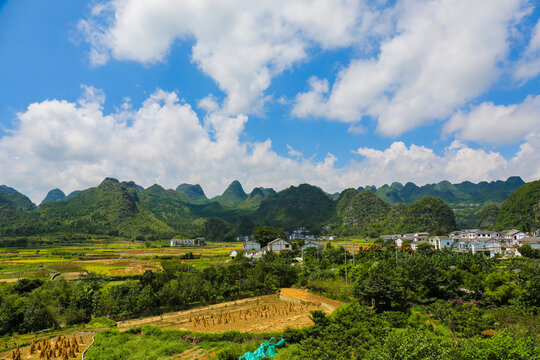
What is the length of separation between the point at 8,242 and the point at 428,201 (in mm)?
109916

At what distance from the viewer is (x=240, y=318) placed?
19812 millimetres

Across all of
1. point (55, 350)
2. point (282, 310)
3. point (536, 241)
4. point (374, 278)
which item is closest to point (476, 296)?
point (374, 278)

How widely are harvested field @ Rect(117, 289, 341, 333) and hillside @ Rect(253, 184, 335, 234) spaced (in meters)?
85.9

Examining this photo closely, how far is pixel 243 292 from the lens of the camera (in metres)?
27.3

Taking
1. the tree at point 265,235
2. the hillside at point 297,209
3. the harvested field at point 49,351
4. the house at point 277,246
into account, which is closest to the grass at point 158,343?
the harvested field at point 49,351

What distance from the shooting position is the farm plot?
58.5 feet

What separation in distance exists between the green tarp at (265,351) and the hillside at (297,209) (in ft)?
316

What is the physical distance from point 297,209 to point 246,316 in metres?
111

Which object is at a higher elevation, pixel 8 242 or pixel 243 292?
pixel 8 242

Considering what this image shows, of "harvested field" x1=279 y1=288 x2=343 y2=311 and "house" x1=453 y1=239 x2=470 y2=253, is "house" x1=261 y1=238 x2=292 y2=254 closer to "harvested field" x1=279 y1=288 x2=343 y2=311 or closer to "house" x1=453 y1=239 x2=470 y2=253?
"harvested field" x1=279 y1=288 x2=343 y2=311

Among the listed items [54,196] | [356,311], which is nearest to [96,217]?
[356,311]

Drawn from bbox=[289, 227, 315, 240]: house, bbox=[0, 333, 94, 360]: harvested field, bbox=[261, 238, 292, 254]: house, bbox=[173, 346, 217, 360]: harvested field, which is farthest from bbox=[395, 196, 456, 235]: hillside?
bbox=[0, 333, 94, 360]: harvested field

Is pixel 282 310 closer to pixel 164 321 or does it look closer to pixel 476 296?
pixel 164 321

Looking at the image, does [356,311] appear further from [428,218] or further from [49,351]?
[428,218]
